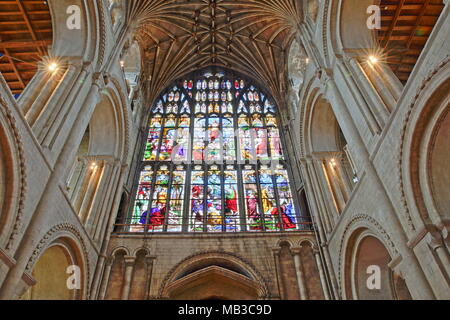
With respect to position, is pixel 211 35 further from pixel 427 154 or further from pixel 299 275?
pixel 427 154

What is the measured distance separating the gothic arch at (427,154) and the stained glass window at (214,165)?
663 centimetres

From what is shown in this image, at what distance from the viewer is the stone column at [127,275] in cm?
1064

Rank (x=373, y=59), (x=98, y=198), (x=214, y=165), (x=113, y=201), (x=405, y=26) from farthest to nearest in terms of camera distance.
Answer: (x=214, y=165) < (x=113, y=201) < (x=405, y=26) < (x=98, y=198) < (x=373, y=59)

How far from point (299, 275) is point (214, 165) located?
6479mm

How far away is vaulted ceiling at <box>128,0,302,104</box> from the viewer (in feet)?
59.1

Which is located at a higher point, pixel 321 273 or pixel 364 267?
pixel 321 273

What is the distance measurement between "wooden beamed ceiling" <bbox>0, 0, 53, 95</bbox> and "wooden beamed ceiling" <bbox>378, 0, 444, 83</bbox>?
12129mm

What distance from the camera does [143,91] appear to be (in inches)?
709

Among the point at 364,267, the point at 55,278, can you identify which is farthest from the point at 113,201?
the point at 364,267

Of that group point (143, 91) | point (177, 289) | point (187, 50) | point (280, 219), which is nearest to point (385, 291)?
point (280, 219)

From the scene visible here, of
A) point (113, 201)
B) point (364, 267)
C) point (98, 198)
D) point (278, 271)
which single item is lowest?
point (364, 267)

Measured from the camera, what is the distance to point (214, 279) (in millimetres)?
11609

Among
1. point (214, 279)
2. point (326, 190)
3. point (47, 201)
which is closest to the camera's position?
point (47, 201)
